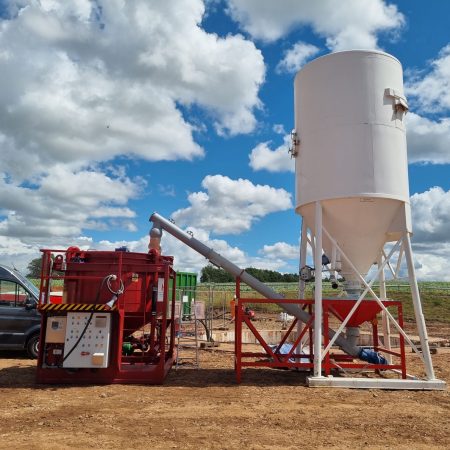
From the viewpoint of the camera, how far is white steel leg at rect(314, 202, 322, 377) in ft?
29.9

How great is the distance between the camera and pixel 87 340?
8.82 meters

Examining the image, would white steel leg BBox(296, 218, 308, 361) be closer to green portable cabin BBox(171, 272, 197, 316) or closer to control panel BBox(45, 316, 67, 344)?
control panel BBox(45, 316, 67, 344)

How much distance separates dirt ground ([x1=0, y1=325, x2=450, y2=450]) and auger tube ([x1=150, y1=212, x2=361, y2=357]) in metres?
1.45

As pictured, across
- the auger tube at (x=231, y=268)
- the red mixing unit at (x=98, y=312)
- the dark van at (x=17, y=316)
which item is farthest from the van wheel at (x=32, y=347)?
the auger tube at (x=231, y=268)

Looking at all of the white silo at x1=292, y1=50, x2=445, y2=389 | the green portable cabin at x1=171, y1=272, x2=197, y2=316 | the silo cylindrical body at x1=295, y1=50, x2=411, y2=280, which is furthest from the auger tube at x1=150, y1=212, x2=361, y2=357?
the green portable cabin at x1=171, y1=272, x2=197, y2=316

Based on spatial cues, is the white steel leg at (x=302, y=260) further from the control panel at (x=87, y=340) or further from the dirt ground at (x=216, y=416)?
the control panel at (x=87, y=340)

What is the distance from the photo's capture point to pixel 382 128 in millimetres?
9953

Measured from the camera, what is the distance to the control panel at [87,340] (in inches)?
343

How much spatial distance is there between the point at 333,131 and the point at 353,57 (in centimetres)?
172

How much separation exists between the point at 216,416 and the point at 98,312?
3.39 m

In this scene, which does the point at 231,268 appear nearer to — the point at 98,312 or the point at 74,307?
the point at 98,312

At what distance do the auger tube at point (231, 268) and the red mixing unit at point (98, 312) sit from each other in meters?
1.31

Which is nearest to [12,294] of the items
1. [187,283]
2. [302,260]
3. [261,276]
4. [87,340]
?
[87,340]

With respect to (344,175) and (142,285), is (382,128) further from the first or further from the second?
(142,285)
